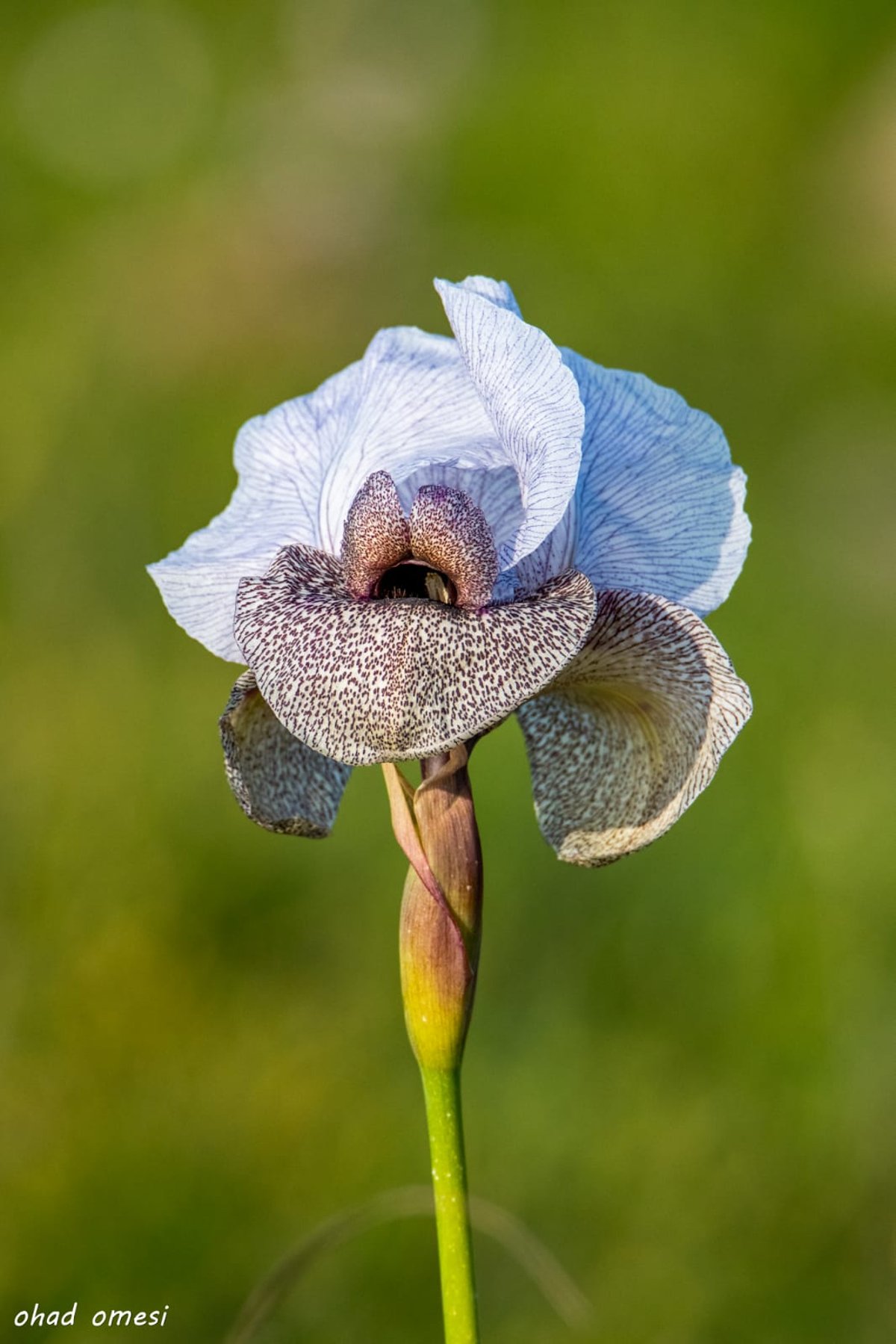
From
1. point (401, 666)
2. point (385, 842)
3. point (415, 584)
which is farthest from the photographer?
point (385, 842)

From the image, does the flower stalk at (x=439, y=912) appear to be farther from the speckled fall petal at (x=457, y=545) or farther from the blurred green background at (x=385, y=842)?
the blurred green background at (x=385, y=842)

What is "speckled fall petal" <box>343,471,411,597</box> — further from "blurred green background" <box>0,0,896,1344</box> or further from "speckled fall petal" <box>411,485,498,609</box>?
"blurred green background" <box>0,0,896,1344</box>

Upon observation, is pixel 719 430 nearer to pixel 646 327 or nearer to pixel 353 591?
pixel 353 591

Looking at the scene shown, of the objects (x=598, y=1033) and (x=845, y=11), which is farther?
(x=845, y=11)

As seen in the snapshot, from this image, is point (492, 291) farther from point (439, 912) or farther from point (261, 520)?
point (439, 912)

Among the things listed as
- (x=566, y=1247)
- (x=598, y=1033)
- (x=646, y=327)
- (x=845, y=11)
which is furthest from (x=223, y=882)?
(x=845, y=11)

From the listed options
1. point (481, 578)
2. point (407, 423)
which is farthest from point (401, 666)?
point (407, 423)
